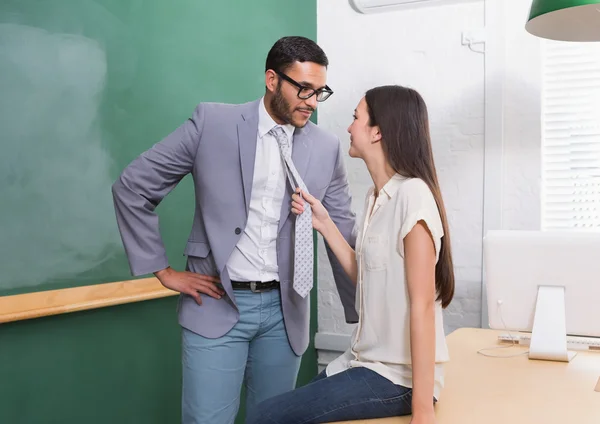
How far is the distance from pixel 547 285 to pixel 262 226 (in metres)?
1.05

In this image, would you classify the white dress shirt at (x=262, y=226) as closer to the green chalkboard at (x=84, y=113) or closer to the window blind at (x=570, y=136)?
the green chalkboard at (x=84, y=113)

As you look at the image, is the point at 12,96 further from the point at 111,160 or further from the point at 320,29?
the point at 320,29

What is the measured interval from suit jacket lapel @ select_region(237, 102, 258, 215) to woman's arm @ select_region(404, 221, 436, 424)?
0.64 metres

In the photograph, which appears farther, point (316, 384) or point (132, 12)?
point (132, 12)

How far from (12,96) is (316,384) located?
1.30 metres

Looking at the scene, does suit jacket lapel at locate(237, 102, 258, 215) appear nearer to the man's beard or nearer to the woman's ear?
the man's beard

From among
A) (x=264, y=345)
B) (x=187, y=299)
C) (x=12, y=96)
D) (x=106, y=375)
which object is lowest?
(x=106, y=375)

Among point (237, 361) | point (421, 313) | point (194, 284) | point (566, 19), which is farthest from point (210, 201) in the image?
point (566, 19)

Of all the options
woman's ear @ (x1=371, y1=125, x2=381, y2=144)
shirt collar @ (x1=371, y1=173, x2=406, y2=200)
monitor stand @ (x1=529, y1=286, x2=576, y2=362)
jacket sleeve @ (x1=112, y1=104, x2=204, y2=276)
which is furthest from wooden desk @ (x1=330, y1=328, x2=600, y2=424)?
jacket sleeve @ (x1=112, y1=104, x2=204, y2=276)

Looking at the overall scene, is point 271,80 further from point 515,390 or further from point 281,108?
point 515,390

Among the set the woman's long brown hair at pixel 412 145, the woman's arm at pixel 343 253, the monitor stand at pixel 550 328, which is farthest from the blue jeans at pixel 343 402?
the monitor stand at pixel 550 328

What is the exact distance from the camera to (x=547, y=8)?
98.1 inches

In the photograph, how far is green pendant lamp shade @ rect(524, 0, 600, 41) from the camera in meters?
2.44

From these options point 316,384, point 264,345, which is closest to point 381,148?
point 316,384
